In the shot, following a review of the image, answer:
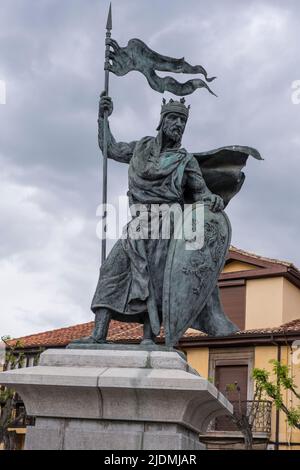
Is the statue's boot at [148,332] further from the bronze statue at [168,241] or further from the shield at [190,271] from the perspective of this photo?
the shield at [190,271]

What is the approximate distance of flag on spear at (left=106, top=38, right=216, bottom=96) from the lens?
795cm

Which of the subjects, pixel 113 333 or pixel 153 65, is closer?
pixel 153 65

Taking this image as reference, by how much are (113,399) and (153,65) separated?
12.0ft

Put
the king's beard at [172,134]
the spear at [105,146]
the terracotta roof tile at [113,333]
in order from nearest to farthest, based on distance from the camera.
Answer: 1. the spear at [105,146]
2. the king's beard at [172,134]
3. the terracotta roof tile at [113,333]

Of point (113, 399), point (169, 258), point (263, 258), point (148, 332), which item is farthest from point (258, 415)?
point (113, 399)

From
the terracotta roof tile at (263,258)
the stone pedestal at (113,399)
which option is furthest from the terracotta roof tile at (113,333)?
the stone pedestal at (113,399)

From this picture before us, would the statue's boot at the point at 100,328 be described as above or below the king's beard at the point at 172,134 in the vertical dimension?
below

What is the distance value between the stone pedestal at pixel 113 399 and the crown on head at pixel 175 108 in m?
2.35

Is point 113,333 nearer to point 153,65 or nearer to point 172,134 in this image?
point 153,65

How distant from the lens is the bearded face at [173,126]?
7.38 m

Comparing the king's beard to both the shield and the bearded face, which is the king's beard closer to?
the bearded face

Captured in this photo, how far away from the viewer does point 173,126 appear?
24.2 ft

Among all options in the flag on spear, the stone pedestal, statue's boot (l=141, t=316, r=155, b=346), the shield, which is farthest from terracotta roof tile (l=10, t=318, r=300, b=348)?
the stone pedestal
